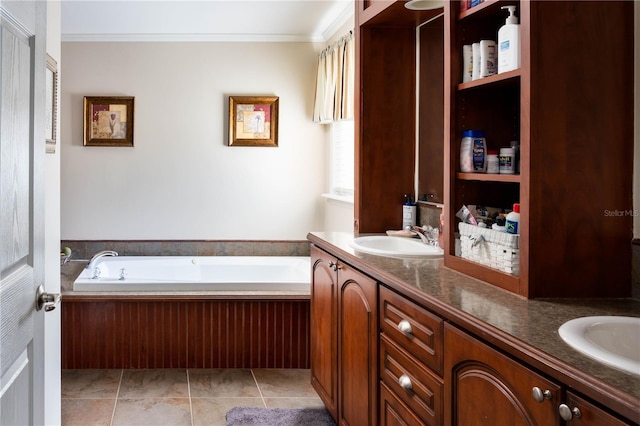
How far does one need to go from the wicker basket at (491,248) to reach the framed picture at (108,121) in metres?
3.66

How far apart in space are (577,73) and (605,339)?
690mm

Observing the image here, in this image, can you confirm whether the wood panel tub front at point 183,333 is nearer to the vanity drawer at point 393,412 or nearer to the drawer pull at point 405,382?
the vanity drawer at point 393,412

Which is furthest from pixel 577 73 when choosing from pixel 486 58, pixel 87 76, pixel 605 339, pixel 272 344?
pixel 87 76

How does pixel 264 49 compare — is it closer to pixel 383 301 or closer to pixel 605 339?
pixel 383 301

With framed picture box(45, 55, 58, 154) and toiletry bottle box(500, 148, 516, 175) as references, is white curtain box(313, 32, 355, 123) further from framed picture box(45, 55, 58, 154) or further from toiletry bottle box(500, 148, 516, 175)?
toiletry bottle box(500, 148, 516, 175)

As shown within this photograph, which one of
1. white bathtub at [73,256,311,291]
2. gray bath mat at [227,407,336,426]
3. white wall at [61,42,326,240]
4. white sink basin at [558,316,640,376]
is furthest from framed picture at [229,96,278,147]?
white sink basin at [558,316,640,376]

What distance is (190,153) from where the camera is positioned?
490 centimetres

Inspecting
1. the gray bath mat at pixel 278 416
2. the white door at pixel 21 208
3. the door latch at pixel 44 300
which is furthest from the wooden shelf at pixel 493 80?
the gray bath mat at pixel 278 416

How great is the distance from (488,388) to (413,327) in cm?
42

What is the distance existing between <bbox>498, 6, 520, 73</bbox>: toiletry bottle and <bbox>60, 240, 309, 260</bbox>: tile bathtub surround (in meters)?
3.45

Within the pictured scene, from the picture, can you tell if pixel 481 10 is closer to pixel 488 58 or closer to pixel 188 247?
pixel 488 58

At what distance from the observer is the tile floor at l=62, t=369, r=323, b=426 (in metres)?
2.90

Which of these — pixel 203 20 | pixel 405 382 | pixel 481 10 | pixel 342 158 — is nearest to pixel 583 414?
pixel 405 382

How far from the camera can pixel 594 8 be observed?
5.01 ft
